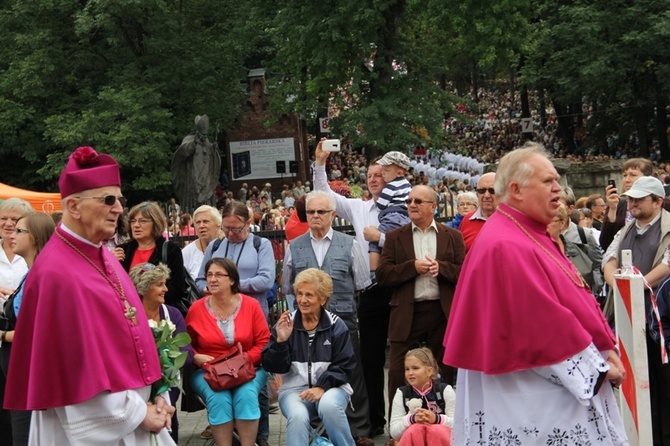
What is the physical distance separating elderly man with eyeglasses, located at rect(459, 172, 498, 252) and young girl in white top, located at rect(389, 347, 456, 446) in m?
1.17

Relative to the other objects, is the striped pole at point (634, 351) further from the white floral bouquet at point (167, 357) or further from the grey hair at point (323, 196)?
the white floral bouquet at point (167, 357)

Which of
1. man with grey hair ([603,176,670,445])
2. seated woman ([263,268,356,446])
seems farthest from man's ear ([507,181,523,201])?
man with grey hair ([603,176,670,445])

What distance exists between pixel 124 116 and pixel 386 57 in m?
7.92

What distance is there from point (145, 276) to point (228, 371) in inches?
40.6

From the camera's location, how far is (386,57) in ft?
107

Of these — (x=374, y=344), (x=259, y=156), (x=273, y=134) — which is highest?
(x=273, y=134)

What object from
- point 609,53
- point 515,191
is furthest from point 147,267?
point 609,53

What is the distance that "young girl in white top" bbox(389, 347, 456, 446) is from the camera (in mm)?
7473

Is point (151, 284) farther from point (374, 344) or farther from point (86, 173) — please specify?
point (86, 173)

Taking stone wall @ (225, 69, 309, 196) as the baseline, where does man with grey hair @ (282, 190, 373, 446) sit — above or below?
below

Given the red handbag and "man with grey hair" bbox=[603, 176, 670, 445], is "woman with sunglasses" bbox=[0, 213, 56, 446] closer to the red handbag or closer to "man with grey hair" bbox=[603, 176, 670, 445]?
the red handbag

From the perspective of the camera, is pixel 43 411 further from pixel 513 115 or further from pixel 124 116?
pixel 513 115

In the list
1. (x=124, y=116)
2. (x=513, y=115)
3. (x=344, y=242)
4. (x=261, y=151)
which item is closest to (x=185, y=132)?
(x=124, y=116)

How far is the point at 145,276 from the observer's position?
→ 25.2 ft
